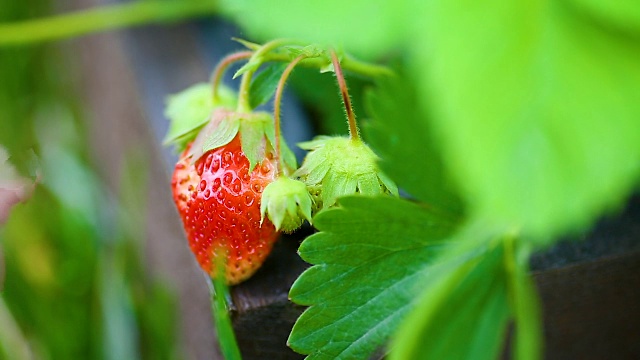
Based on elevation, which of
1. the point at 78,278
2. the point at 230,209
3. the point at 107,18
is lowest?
the point at 78,278

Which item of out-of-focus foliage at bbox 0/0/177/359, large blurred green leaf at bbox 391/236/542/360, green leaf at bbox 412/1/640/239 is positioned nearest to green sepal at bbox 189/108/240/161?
large blurred green leaf at bbox 391/236/542/360

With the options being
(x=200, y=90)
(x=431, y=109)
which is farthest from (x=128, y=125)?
(x=431, y=109)

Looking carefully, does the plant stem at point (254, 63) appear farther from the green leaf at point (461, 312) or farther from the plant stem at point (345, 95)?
the green leaf at point (461, 312)

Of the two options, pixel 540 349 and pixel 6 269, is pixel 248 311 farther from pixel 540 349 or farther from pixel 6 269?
pixel 6 269

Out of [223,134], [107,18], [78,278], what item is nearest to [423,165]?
[223,134]

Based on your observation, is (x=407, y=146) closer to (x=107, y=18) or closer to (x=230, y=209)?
(x=230, y=209)

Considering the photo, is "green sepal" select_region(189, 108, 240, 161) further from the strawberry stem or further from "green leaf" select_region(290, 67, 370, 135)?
"green leaf" select_region(290, 67, 370, 135)
